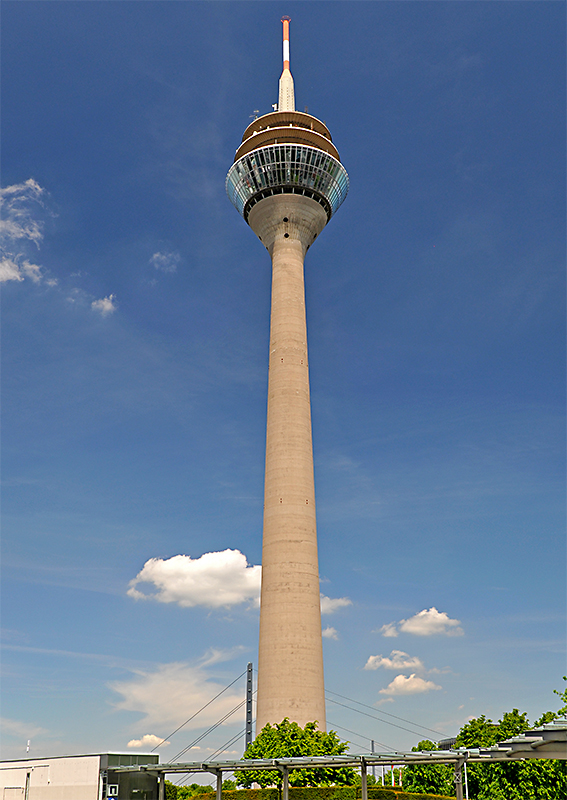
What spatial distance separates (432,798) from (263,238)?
6997 centimetres

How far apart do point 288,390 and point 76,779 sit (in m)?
50.5

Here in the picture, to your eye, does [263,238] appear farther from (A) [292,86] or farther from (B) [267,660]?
(B) [267,660]

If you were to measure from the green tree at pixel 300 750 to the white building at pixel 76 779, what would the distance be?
60.8 ft

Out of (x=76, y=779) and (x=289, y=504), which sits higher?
(x=289, y=504)

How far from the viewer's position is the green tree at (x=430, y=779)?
80500 mm

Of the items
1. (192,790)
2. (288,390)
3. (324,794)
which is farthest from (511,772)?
(192,790)

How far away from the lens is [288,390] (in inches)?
3307

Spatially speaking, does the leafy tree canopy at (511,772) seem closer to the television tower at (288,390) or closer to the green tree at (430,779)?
the green tree at (430,779)

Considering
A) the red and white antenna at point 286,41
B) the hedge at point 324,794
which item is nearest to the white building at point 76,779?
the hedge at point 324,794

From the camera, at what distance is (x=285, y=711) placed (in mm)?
69125

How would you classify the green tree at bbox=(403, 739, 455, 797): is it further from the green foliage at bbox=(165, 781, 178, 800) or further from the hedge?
the green foliage at bbox=(165, 781, 178, 800)

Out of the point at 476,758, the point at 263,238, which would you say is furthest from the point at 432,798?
the point at 263,238

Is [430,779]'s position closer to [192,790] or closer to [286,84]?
[192,790]

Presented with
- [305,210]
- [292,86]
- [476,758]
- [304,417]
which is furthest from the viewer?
[292,86]
